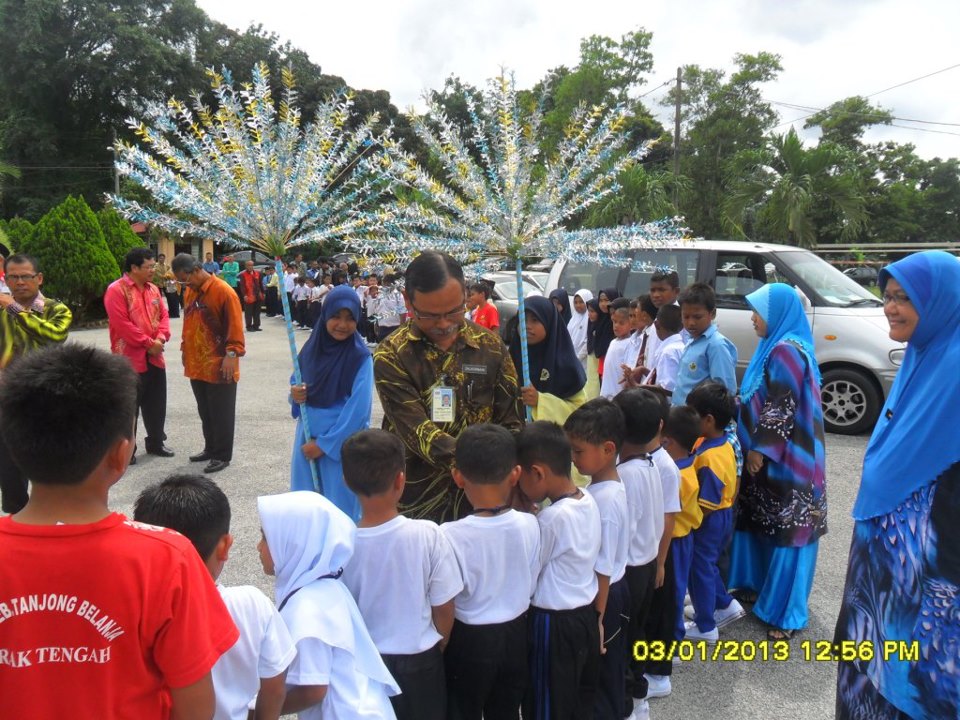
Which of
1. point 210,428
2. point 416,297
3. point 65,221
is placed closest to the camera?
point 416,297

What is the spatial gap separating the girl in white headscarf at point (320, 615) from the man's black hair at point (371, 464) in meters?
0.21

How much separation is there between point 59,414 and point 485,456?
4.10ft

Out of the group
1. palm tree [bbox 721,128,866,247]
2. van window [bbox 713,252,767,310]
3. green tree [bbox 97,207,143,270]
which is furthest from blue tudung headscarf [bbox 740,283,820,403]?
green tree [bbox 97,207,143,270]

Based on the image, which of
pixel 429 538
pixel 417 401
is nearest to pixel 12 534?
pixel 429 538

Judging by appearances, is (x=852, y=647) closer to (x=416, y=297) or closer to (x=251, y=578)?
(x=416, y=297)

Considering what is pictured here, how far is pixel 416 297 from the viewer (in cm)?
253

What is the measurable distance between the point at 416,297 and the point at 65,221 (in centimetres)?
1637

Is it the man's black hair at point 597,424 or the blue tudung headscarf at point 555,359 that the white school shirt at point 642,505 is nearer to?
the man's black hair at point 597,424

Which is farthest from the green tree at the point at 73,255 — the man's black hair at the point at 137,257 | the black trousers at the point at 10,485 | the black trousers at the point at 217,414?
the black trousers at the point at 10,485

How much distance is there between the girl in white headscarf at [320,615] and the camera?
1.81 m

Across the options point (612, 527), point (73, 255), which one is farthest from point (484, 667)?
point (73, 255)

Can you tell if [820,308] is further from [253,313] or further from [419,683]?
[253,313]

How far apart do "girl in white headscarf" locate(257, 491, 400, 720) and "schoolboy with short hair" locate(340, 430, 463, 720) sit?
0.54 feet

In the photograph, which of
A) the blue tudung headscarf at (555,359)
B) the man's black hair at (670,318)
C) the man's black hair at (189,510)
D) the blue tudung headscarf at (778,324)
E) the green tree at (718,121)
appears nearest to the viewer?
the man's black hair at (189,510)
